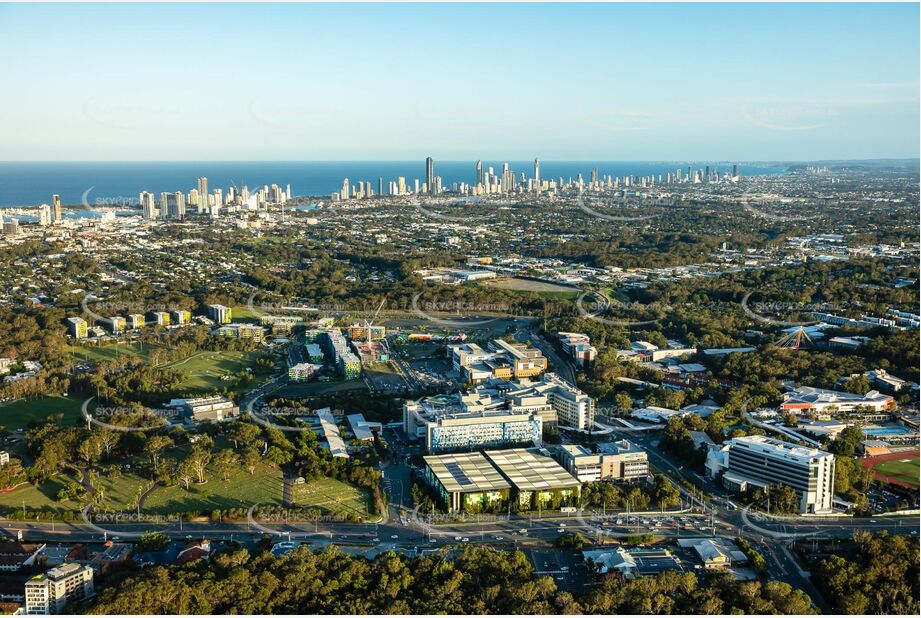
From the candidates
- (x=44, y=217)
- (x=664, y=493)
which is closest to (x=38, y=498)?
(x=664, y=493)

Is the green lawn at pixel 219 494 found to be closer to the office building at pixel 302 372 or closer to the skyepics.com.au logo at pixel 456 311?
the office building at pixel 302 372

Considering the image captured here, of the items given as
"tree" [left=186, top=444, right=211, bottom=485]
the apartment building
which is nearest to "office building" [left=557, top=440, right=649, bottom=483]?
"tree" [left=186, top=444, right=211, bottom=485]

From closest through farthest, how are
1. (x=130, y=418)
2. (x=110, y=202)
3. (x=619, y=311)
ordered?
(x=130, y=418) < (x=619, y=311) < (x=110, y=202)

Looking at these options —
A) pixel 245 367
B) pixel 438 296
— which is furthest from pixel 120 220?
pixel 245 367

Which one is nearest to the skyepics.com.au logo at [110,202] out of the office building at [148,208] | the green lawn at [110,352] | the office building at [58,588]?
the office building at [148,208]

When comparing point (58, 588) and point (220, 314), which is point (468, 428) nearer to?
point (58, 588)

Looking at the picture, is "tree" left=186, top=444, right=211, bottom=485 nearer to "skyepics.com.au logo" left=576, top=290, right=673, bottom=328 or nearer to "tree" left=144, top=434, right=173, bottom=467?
"tree" left=144, top=434, right=173, bottom=467
